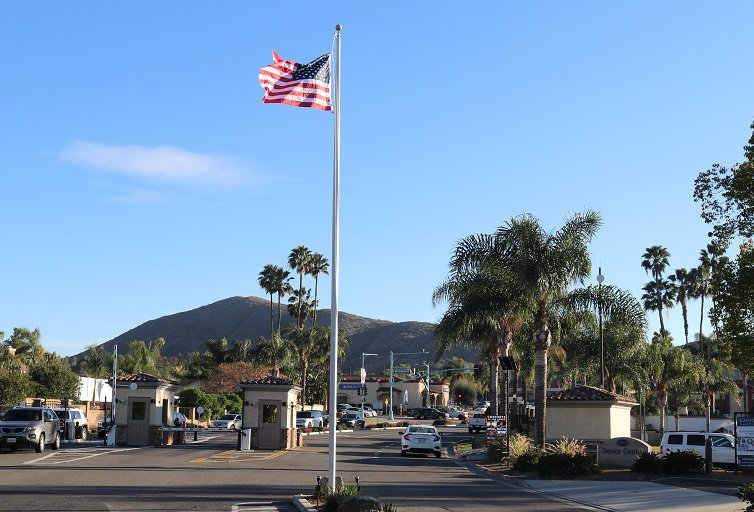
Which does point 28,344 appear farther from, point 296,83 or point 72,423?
point 296,83

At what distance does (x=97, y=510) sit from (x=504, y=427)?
19.5m

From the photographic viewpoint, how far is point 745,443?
26.9m

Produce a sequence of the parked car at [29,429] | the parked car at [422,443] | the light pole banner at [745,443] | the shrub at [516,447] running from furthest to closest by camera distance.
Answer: the parked car at [422,443]
the parked car at [29,429]
the shrub at [516,447]
the light pole banner at [745,443]

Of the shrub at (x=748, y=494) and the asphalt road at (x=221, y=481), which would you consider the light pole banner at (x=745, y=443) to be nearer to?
the asphalt road at (x=221, y=481)

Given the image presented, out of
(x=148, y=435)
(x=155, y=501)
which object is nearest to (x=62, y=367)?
(x=148, y=435)

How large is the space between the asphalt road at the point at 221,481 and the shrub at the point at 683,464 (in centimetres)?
568

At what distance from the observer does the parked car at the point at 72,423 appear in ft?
154

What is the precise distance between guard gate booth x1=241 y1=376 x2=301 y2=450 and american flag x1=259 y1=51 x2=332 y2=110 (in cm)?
2416

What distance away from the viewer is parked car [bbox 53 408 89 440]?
154 feet

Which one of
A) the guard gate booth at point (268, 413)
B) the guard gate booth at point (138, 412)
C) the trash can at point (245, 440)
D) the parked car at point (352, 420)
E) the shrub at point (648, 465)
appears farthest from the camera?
the parked car at point (352, 420)

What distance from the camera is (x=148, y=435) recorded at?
43062 millimetres

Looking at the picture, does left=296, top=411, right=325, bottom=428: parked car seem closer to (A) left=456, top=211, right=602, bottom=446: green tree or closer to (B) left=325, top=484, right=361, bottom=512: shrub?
(A) left=456, top=211, right=602, bottom=446: green tree

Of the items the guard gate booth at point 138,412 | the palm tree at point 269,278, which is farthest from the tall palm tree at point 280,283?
the guard gate booth at point 138,412

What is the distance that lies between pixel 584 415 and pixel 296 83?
895 inches
